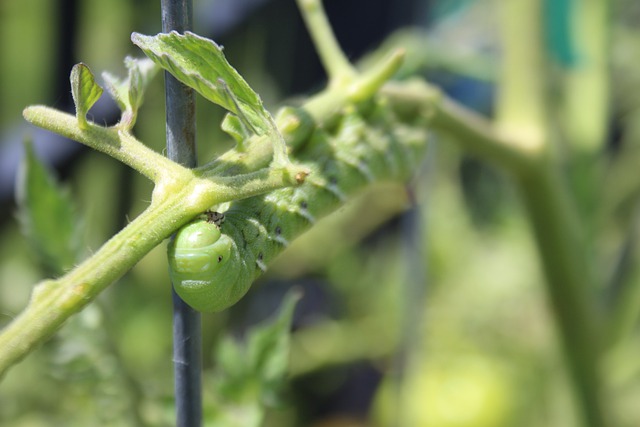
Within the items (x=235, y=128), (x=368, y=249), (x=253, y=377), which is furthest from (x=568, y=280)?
(x=368, y=249)

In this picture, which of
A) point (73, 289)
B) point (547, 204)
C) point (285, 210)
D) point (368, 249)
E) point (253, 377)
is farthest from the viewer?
point (368, 249)

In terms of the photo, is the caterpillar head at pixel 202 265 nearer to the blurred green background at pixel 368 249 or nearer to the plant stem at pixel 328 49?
the plant stem at pixel 328 49

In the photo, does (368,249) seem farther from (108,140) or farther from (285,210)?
(108,140)

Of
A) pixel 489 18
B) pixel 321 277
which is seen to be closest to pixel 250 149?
pixel 321 277

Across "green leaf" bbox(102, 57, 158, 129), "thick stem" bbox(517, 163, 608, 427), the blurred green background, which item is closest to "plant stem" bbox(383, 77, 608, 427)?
"thick stem" bbox(517, 163, 608, 427)

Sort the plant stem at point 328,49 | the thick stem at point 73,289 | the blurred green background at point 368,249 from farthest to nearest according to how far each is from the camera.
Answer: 1. the blurred green background at point 368,249
2. the plant stem at point 328,49
3. the thick stem at point 73,289

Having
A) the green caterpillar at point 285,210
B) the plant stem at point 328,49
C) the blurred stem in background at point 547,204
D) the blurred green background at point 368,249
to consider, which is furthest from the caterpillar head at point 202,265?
the blurred green background at point 368,249
